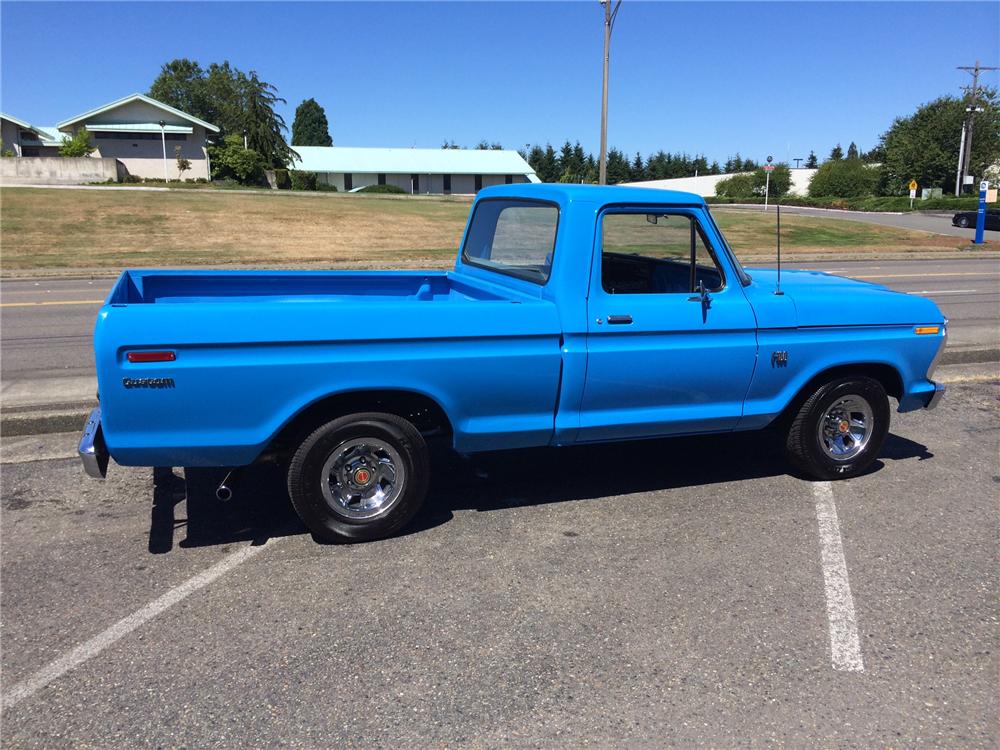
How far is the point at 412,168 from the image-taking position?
2805 inches

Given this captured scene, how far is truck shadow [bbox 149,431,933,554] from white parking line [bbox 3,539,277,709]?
29 cm

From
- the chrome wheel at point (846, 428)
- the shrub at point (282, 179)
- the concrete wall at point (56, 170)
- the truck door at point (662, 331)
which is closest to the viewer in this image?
the truck door at point (662, 331)

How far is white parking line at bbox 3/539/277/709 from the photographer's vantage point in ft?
10.1

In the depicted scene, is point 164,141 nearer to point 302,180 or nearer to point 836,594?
point 302,180

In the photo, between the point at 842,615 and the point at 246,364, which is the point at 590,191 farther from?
the point at 842,615

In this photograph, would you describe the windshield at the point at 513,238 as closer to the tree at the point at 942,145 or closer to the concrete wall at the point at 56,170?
the concrete wall at the point at 56,170

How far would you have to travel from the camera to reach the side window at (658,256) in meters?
4.68

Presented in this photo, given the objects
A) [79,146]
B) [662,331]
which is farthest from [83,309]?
[79,146]

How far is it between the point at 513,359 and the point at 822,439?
7.52ft


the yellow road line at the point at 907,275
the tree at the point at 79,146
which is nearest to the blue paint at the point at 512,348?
the yellow road line at the point at 907,275

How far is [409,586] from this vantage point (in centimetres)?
389

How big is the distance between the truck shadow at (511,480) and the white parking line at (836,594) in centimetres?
70

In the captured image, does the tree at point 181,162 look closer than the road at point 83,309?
No

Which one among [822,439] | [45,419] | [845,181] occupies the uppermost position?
[845,181]
